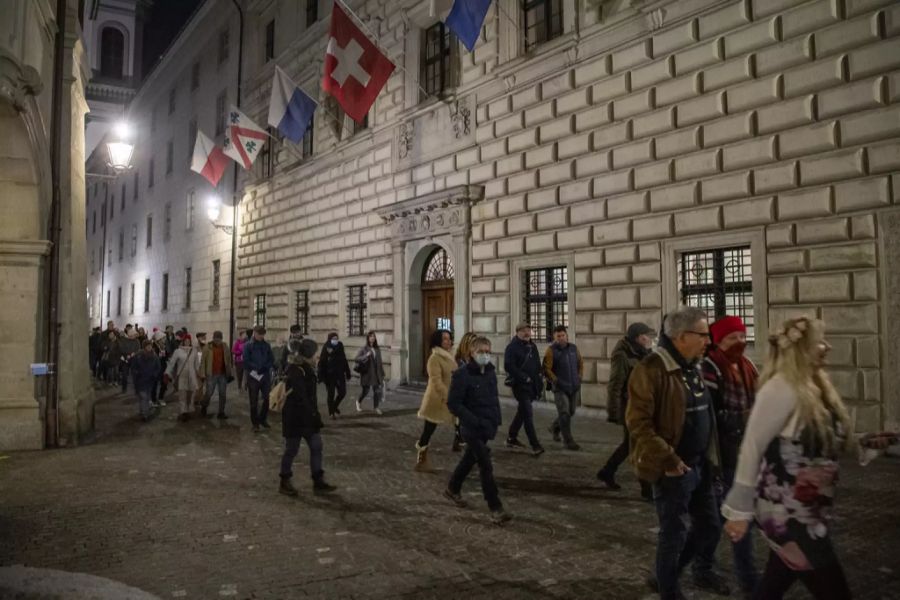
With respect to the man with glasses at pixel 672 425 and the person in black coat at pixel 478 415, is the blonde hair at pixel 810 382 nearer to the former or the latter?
the man with glasses at pixel 672 425

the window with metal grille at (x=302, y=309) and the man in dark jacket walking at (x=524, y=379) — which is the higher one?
the window with metal grille at (x=302, y=309)

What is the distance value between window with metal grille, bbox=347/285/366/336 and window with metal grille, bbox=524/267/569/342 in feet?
22.0

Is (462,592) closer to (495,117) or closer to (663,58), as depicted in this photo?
(663,58)

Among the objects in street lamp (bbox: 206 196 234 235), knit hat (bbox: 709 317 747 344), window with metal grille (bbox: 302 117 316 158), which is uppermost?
window with metal grille (bbox: 302 117 316 158)

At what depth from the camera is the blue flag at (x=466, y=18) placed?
463 inches

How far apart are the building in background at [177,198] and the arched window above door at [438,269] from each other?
42.8ft

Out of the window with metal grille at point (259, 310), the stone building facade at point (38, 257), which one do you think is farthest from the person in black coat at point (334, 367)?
the window with metal grille at point (259, 310)

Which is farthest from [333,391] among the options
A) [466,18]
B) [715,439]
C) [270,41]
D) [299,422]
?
[270,41]

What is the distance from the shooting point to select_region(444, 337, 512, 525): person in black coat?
5730 millimetres

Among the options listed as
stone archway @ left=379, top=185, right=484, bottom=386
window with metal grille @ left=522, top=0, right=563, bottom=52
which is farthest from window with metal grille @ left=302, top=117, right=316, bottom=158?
window with metal grille @ left=522, top=0, right=563, bottom=52

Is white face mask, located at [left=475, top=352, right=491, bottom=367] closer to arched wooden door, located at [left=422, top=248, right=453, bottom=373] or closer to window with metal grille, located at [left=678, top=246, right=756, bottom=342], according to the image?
window with metal grille, located at [left=678, top=246, right=756, bottom=342]

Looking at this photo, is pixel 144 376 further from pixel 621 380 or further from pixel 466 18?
pixel 621 380

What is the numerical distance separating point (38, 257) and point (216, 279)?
18.8 m

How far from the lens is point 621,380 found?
683 centimetres
